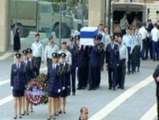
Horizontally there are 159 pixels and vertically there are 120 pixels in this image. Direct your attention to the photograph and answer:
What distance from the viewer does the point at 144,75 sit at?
93.6 feet

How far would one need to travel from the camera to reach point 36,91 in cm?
1873

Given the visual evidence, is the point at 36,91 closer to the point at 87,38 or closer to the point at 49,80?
the point at 49,80

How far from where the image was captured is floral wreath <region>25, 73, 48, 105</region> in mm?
18734

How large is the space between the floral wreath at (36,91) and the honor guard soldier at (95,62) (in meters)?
5.30

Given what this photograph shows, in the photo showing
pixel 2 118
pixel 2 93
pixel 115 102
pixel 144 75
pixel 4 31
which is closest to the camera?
pixel 2 118

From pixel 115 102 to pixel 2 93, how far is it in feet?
13.0

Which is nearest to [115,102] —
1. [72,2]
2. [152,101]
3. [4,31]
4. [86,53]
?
[152,101]

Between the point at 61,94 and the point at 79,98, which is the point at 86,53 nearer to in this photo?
the point at 79,98

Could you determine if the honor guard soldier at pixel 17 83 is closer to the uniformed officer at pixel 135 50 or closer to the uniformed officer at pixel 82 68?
the uniformed officer at pixel 82 68

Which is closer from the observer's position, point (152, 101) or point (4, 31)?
point (152, 101)

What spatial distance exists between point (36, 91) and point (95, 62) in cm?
550

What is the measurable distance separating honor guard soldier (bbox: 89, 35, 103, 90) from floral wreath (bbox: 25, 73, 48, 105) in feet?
17.4

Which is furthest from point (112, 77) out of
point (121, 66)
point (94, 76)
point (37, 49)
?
point (37, 49)

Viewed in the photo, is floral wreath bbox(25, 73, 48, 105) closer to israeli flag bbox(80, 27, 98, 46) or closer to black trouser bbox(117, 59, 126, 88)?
israeli flag bbox(80, 27, 98, 46)
